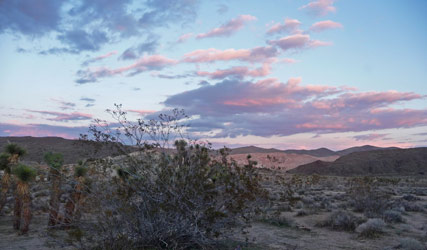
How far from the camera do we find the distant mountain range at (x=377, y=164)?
256 feet

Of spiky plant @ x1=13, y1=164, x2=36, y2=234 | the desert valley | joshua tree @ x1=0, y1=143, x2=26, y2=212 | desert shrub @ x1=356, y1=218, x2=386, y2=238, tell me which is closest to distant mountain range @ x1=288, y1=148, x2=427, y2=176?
the desert valley

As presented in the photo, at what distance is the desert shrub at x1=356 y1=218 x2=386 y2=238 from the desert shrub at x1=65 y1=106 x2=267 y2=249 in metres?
5.27

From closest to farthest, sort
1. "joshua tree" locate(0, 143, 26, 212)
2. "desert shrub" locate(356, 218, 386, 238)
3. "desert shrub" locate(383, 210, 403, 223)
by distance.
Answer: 1. "desert shrub" locate(356, 218, 386, 238)
2. "joshua tree" locate(0, 143, 26, 212)
3. "desert shrub" locate(383, 210, 403, 223)

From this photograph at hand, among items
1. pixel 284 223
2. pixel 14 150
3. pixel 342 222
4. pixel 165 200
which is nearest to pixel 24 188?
pixel 14 150

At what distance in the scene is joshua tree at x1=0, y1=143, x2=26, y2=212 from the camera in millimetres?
12820

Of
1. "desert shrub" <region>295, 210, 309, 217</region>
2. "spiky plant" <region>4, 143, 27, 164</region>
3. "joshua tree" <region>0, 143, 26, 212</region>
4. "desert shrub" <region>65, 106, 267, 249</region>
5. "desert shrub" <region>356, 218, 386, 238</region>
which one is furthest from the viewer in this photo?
"desert shrub" <region>295, 210, 309, 217</region>

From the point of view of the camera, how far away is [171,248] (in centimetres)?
777

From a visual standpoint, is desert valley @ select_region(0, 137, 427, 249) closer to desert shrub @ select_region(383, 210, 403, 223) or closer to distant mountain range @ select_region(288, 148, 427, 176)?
desert shrub @ select_region(383, 210, 403, 223)

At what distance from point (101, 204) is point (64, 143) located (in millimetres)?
98542

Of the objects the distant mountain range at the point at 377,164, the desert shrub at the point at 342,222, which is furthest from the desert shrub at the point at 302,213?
the distant mountain range at the point at 377,164

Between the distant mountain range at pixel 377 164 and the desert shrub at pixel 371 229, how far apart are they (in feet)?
232

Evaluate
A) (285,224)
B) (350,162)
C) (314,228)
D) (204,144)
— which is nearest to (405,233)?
(314,228)

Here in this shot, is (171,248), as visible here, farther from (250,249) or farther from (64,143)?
(64,143)

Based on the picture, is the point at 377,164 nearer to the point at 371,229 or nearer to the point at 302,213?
the point at 302,213
